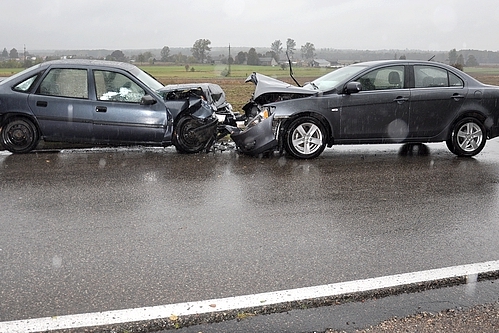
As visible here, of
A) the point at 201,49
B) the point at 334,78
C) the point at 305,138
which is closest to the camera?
the point at 305,138

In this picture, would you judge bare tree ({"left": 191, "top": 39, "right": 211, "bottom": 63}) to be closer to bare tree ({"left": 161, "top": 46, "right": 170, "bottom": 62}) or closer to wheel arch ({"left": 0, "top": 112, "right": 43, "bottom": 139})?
bare tree ({"left": 161, "top": 46, "right": 170, "bottom": 62})

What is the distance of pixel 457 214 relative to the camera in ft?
18.9

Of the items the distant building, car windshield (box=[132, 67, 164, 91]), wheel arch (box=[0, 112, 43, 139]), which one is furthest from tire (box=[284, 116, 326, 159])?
the distant building

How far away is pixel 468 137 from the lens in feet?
29.8

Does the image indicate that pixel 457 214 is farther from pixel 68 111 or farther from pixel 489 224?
pixel 68 111

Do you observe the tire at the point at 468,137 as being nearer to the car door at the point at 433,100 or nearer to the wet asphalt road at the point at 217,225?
the car door at the point at 433,100

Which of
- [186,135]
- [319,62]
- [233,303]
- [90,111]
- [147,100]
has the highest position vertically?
[319,62]

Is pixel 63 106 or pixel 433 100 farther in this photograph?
pixel 433 100

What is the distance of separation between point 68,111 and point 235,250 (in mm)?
5227

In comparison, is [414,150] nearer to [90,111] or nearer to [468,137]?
[468,137]

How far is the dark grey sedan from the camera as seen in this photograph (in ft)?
28.6

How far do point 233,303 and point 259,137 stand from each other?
16.9 ft

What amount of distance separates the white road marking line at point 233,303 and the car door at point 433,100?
4.91m

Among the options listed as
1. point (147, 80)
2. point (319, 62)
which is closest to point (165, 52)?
point (319, 62)
